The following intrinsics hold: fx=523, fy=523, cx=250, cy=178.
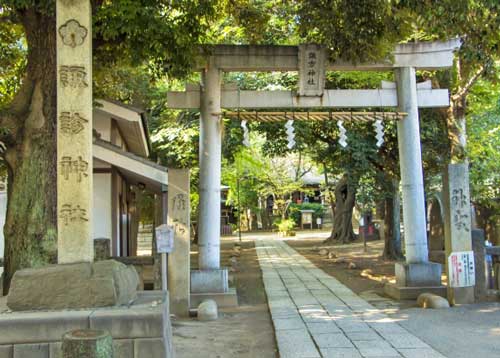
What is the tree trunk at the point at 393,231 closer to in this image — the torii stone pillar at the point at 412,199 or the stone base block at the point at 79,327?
the torii stone pillar at the point at 412,199

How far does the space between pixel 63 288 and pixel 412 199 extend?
27.0 ft

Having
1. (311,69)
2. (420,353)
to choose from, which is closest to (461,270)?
(420,353)

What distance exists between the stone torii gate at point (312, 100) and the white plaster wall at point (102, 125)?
12.3 ft

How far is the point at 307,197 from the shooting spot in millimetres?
52344

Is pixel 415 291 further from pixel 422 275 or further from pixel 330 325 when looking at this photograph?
pixel 330 325

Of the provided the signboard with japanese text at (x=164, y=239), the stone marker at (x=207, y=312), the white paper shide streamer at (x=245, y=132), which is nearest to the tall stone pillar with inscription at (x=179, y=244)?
the stone marker at (x=207, y=312)

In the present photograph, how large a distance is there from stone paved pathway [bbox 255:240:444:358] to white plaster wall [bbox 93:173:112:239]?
4573 mm

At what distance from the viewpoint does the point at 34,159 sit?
8.16 meters

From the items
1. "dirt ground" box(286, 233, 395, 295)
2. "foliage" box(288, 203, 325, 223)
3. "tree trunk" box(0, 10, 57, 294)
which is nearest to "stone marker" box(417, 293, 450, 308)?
"dirt ground" box(286, 233, 395, 295)

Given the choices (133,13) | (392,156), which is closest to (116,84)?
(133,13)

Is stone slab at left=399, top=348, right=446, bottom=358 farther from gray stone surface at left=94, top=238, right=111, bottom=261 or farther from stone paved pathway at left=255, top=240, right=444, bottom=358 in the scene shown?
gray stone surface at left=94, top=238, right=111, bottom=261

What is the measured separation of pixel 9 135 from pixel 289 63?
5.99m

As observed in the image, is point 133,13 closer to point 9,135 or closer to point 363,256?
point 9,135

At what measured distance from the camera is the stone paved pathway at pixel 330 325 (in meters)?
6.88
